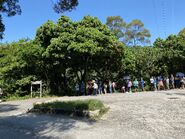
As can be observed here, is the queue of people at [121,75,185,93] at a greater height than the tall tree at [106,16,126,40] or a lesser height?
lesser

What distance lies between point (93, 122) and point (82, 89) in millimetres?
18403

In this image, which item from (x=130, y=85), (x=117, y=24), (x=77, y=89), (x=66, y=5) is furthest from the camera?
(x=117, y=24)

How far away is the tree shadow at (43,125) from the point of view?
1172 centimetres

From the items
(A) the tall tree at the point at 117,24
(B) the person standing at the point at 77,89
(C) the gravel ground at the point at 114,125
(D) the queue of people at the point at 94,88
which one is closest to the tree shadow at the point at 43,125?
(C) the gravel ground at the point at 114,125

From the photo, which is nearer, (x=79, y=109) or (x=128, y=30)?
(x=79, y=109)

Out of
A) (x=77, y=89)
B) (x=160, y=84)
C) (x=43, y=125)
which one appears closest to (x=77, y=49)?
(x=77, y=89)

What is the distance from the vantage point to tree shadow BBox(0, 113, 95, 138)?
11.7m

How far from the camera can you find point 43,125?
13328 millimetres

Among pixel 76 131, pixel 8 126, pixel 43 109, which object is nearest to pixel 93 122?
pixel 76 131

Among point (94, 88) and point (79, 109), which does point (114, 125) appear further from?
point (94, 88)

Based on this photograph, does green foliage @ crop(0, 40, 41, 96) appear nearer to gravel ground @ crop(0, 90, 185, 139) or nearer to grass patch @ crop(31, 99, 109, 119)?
grass patch @ crop(31, 99, 109, 119)

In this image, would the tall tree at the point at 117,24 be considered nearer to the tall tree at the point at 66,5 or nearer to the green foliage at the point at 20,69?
the green foliage at the point at 20,69

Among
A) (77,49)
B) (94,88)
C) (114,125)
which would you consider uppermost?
(77,49)

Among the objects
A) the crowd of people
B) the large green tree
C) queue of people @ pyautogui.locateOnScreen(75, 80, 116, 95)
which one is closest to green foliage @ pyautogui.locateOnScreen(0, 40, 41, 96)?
the large green tree
